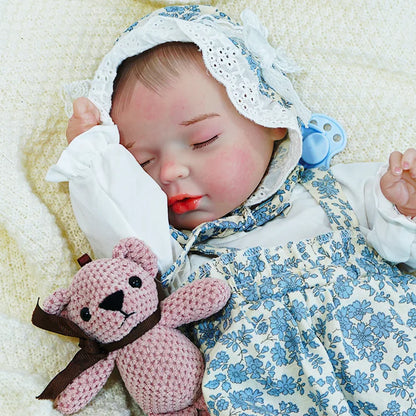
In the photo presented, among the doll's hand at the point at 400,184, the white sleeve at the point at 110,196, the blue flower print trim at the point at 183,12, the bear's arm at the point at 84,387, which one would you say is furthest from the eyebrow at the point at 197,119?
the bear's arm at the point at 84,387

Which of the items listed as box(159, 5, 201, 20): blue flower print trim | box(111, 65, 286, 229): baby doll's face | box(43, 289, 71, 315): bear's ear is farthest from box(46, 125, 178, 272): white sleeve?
box(159, 5, 201, 20): blue flower print trim

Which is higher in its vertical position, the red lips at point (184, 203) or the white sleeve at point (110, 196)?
the white sleeve at point (110, 196)

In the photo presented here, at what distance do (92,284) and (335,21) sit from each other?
3.12ft

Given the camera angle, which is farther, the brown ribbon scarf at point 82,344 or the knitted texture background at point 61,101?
the knitted texture background at point 61,101

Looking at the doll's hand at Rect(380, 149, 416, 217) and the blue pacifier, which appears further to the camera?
the blue pacifier

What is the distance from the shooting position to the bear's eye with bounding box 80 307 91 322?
3.41 feet

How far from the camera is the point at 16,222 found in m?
1.25

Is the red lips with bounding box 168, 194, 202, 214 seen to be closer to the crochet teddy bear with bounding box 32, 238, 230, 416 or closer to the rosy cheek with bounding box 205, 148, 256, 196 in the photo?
the rosy cheek with bounding box 205, 148, 256, 196

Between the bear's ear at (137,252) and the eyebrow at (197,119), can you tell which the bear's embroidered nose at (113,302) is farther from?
the eyebrow at (197,119)

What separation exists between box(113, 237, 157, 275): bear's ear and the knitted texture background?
0.21 meters

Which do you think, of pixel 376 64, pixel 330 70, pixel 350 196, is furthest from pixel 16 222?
pixel 376 64

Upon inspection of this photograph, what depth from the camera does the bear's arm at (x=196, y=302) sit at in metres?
1.10

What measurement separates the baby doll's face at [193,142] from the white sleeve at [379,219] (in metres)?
0.24

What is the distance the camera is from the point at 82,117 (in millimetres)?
1312
